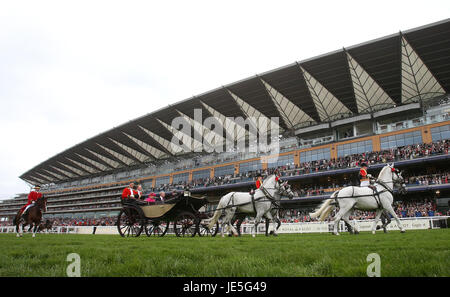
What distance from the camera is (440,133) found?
35375mm

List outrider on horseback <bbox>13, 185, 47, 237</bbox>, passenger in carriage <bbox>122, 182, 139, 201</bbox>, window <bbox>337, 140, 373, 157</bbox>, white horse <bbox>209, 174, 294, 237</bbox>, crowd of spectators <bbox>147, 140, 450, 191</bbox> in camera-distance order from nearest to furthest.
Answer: white horse <bbox>209, 174, 294, 237</bbox>
passenger in carriage <bbox>122, 182, 139, 201</bbox>
outrider on horseback <bbox>13, 185, 47, 237</bbox>
crowd of spectators <bbox>147, 140, 450, 191</bbox>
window <bbox>337, 140, 373, 157</bbox>

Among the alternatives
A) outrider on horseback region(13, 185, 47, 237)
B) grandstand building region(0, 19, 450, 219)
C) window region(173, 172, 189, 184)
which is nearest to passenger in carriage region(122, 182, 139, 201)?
outrider on horseback region(13, 185, 47, 237)

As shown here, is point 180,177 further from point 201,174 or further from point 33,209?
point 33,209

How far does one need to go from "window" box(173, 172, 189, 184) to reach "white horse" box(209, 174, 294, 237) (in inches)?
1907

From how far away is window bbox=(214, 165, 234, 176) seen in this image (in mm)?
53650

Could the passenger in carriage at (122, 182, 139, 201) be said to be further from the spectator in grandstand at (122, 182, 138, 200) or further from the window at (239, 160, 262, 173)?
the window at (239, 160, 262, 173)

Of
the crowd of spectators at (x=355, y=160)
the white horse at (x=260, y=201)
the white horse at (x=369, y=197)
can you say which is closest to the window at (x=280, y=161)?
the crowd of spectators at (x=355, y=160)

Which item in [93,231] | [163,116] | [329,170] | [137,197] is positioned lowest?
[93,231]

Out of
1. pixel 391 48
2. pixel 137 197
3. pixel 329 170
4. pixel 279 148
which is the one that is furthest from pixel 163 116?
pixel 137 197

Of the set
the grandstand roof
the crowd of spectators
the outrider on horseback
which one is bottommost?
the outrider on horseback

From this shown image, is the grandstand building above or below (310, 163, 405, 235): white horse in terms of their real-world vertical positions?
above

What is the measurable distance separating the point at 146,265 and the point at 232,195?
943cm
